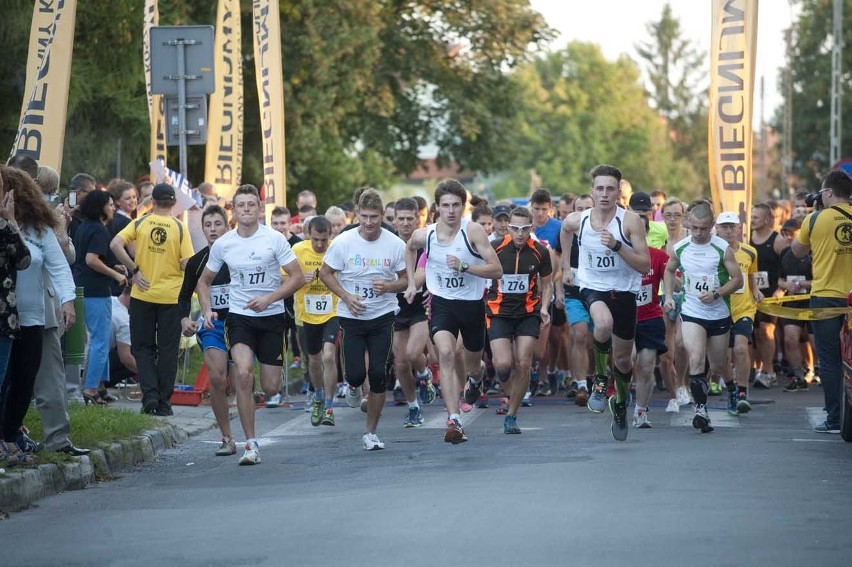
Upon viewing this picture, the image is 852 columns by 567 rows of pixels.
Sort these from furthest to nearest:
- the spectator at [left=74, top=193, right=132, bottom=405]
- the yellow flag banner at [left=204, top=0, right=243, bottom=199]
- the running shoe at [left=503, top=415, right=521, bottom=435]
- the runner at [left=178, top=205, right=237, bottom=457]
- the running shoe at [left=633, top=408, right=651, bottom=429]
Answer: the yellow flag banner at [left=204, top=0, right=243, bottom=199] < the spectator at [left=74, top=193, right=132, bottom=405] < the running shoe at [left=633, top=408, right=651, bottom=429] < the running shoe at [left=503, top=415, right=521, bottom=435] < the runner at [left=178, top=205, right=237, bottom=457]

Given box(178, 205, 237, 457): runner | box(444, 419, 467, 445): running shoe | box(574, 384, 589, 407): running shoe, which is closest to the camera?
box(178, 205, 237, 457): runner

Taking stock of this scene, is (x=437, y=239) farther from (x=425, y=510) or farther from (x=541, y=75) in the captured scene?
(x=541, y=75)

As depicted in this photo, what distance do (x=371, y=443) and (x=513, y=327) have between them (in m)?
2.55

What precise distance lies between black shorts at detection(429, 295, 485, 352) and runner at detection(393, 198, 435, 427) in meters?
1.08

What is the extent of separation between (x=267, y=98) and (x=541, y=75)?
102553 millimetres

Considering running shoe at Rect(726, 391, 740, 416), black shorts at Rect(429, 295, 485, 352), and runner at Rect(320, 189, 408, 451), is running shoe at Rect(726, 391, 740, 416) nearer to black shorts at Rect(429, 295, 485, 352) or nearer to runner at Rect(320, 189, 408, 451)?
black shorts at Rect(429, 295, 485, 352)

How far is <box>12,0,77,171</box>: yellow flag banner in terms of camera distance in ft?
51.0

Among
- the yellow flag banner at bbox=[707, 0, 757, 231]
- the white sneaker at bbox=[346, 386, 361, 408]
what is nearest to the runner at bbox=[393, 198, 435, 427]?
the white sneaker at bbox=[346, 386, 361, 408]

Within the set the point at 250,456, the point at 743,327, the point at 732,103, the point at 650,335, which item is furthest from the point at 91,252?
the point at 732,103

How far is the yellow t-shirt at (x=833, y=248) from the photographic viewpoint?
44.9ft

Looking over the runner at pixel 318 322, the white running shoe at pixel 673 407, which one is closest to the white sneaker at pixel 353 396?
the runner at pixel 318 322

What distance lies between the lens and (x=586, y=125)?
115 meters

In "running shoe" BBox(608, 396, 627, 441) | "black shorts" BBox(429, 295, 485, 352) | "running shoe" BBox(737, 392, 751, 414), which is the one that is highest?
"black shorts" BBox(429, 295, 485, 352)

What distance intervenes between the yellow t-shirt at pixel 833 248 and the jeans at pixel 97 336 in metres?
6.68
